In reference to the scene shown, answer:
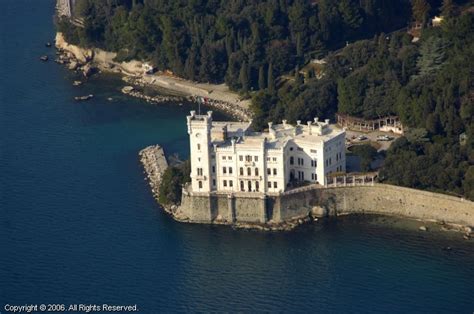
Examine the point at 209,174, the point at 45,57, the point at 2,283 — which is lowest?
the point at 2,283

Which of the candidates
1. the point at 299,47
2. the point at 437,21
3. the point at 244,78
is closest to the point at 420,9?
the point at 437,21

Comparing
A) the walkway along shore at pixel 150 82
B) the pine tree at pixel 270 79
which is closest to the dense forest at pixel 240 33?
the pine tree at pixel 270 79

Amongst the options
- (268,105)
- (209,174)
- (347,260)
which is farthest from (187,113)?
(347,260)

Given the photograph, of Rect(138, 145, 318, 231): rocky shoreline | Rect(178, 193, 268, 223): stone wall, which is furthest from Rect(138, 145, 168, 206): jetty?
Rect(178, 193, 268, 223): stone wall

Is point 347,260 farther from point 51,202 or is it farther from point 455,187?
point 51,202

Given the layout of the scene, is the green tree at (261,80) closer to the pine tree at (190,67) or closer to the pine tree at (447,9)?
the pine tree at (190,67)

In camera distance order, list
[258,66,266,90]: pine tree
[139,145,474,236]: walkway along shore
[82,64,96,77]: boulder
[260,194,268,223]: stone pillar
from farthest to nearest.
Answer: [82,64,96,77]: boulder < [258,66,266,90]: pine tree < [260,194,268,223]: stone pillar < [139,145,474,236]: walkway along shore

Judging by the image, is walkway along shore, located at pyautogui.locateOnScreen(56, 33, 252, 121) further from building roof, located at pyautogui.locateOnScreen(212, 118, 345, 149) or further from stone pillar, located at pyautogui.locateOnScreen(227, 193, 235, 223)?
stone pillar, located at pyautogui.locateOnScreen(227, 193, 235, 223)
